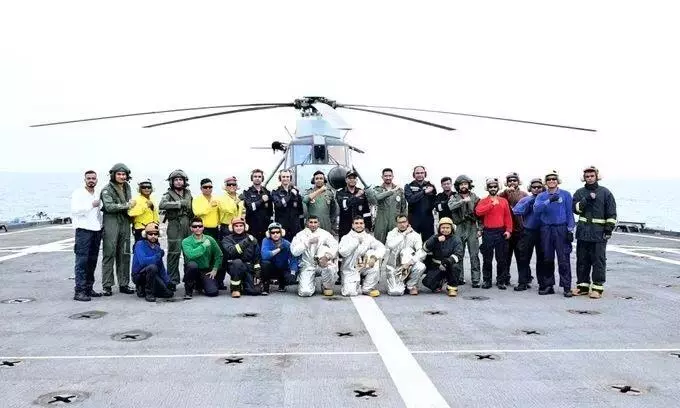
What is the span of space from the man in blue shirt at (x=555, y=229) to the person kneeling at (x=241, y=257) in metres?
3.91

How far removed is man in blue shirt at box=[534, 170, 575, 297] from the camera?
7.98 meters

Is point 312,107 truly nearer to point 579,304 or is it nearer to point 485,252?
point 485,252

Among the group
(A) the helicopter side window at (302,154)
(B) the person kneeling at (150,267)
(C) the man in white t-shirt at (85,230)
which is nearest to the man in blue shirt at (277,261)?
(B) the person kneeling at (150,267)

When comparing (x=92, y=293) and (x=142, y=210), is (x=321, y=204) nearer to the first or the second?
(x=142, y=210)

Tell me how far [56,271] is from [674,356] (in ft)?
30.5

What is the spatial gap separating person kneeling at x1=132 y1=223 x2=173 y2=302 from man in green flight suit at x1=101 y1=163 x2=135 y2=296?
44cm

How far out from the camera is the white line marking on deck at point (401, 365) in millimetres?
4090

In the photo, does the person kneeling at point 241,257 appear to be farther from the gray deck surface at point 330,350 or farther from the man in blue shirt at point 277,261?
the gray deck surface at point 330,350

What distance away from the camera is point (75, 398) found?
4.14 m

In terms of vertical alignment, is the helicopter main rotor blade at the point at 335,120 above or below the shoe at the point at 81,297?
above

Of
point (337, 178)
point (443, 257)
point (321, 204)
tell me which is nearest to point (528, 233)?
point (443, 257)

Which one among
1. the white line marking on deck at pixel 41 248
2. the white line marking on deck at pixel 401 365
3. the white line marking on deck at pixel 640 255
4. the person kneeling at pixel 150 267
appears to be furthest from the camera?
the white line marking on deck at pixel 41 248

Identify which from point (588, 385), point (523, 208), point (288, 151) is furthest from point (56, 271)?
point (588, 385)

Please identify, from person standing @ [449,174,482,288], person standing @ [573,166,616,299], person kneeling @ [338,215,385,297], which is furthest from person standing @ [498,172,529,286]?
person kneeling @ [338,215,385,297]
